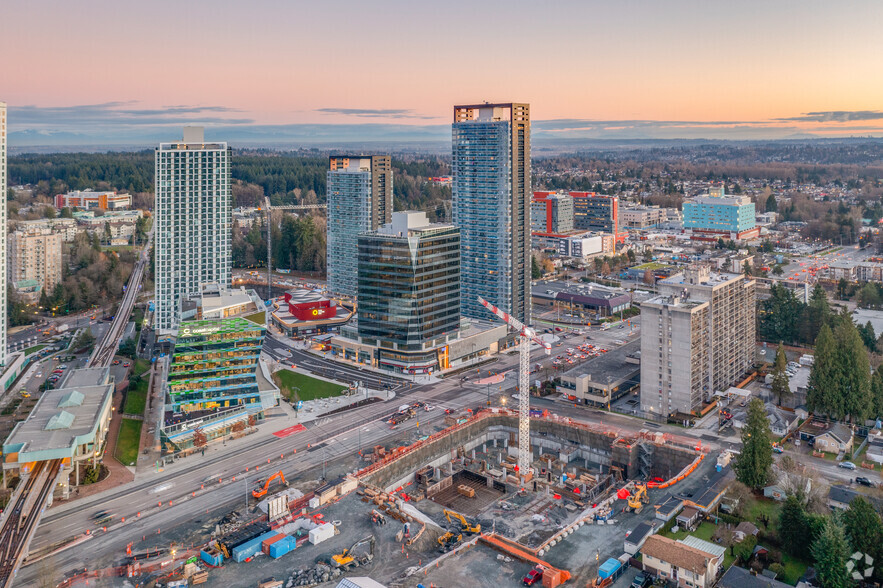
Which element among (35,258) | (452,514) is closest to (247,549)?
(452,514)

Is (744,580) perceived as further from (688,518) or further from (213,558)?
(213,558)

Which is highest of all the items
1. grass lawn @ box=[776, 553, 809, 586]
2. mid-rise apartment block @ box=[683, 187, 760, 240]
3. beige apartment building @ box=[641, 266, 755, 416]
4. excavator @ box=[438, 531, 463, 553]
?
mid-rise apartment block @ box=[683, 187, 760, 240]

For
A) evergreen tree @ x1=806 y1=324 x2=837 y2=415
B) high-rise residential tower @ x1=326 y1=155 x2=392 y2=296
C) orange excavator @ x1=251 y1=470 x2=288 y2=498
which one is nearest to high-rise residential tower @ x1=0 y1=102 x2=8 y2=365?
orange excavator @ x1=251 y1=470 x2=288 y2=498

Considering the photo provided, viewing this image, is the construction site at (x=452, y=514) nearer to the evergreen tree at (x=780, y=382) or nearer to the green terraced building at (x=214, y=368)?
the green terraced building at (x=214, y=368)

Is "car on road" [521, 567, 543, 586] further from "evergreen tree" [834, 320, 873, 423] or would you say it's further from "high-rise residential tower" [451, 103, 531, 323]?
"high-rise residential tower" [451, 103, 531, 323]

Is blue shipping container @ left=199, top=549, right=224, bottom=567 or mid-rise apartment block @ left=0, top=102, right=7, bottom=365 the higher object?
mid-rise apartment block @ left=0, top=102, right=7, bottom=365

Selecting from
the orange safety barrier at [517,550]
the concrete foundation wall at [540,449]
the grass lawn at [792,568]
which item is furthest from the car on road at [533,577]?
the concrete foundation wall at [540,449]
